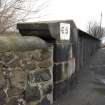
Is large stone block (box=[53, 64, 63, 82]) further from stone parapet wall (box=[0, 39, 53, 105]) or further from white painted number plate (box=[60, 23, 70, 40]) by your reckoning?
white painted number plate (box=[60, 23, 70, 40])

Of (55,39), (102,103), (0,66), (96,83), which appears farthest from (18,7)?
(0,66)

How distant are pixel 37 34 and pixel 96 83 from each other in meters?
3.23

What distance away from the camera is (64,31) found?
559 cm

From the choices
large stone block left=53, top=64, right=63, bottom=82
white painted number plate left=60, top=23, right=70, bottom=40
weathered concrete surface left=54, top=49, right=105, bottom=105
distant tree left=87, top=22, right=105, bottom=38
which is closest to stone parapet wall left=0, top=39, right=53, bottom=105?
large stone block left=53, top=64, right=63, bottom=82

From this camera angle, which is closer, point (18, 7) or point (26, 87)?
point (26, 87)

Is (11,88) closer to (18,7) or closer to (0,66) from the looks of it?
(0,66)

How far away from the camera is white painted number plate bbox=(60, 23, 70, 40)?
214 inches

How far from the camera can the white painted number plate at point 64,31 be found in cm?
545

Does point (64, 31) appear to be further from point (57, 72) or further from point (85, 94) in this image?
point (85, 94)

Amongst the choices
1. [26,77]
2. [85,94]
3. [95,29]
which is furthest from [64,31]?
[95,29]

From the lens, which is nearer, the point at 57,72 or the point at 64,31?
the point at 57,72

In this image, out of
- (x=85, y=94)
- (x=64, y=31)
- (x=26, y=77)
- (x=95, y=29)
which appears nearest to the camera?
(x=26, y=77)

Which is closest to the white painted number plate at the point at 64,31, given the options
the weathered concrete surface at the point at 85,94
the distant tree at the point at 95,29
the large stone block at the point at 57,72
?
the large stone block at the point at 57,72

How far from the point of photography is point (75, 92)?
6152 mm
